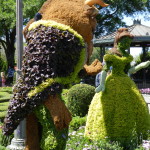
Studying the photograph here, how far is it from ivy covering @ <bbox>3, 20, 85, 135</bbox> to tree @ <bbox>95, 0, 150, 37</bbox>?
55.5 feet

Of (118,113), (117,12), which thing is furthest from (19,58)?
(117,12)

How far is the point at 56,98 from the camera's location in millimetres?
3244

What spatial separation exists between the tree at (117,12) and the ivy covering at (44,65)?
1692 centimetres

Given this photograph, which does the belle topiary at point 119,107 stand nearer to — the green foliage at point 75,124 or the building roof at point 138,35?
the green foliage at point 75,124

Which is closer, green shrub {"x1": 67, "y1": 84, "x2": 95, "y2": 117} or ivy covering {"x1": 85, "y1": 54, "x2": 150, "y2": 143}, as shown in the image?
ivy covering {"x1": 85, "y1": 54, "x2": 150, "y2": 143}

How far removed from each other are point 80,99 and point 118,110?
302 centimetres

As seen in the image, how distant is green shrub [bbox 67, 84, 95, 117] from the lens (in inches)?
340

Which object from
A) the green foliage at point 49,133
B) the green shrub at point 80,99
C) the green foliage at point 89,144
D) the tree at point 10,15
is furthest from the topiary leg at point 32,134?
the tree at point 10,15

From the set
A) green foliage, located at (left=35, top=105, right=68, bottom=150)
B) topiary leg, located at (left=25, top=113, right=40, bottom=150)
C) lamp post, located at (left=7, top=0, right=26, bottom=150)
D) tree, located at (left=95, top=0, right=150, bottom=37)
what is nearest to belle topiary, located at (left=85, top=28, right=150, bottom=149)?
lamp post, located at (left=7, top=0, right=26, bottom=150)

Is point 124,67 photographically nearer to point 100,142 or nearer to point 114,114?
point 114,114

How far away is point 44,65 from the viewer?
324 centimetres

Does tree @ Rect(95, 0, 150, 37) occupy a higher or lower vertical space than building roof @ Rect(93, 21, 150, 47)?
higher

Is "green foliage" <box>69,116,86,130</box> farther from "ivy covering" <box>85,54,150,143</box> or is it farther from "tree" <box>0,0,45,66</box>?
"tree" <box>0,0,45,66</box>

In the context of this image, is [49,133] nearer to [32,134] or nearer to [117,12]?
[32,134]
